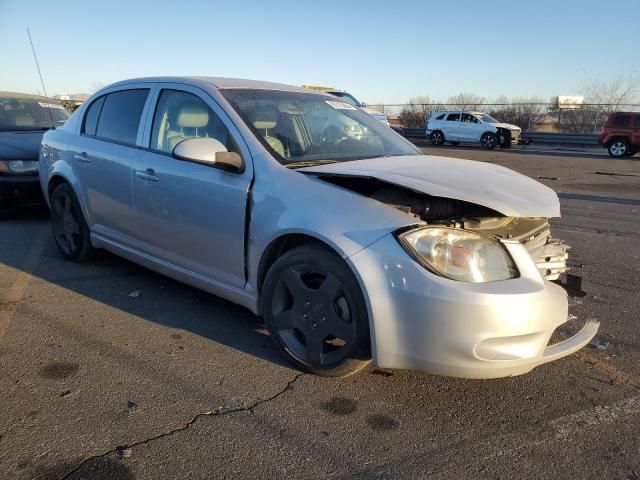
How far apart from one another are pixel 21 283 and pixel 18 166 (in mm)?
2664

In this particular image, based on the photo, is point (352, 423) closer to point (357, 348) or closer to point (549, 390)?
point (357, 348)

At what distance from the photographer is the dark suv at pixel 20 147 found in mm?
6574

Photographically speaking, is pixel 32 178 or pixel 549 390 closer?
pixel 549 390

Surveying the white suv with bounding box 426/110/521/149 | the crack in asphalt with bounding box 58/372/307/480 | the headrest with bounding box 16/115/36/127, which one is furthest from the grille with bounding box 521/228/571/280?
the white suv with bounding box 426/110/521/149

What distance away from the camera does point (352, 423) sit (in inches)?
103

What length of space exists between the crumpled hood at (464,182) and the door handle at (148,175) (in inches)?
48.3

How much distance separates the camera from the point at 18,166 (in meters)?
6.59

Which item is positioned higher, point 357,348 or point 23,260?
point 357,348

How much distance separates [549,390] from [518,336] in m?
0.64

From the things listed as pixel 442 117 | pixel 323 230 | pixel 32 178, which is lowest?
pixel 442 117

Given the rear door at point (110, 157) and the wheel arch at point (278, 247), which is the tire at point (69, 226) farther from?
the wheel arch at point (278, 247)

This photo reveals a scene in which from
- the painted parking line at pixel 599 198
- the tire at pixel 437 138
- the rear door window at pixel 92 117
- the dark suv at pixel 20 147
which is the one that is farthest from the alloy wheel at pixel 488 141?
Answer: the rear door window at pixel 92 117

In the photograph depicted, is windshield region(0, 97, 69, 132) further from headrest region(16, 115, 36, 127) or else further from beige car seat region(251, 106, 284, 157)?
beige car seat region(251, 106, 284, 157)

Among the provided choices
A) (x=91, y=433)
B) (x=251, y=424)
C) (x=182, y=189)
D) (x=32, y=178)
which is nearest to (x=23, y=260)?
(x=32, y=178)
